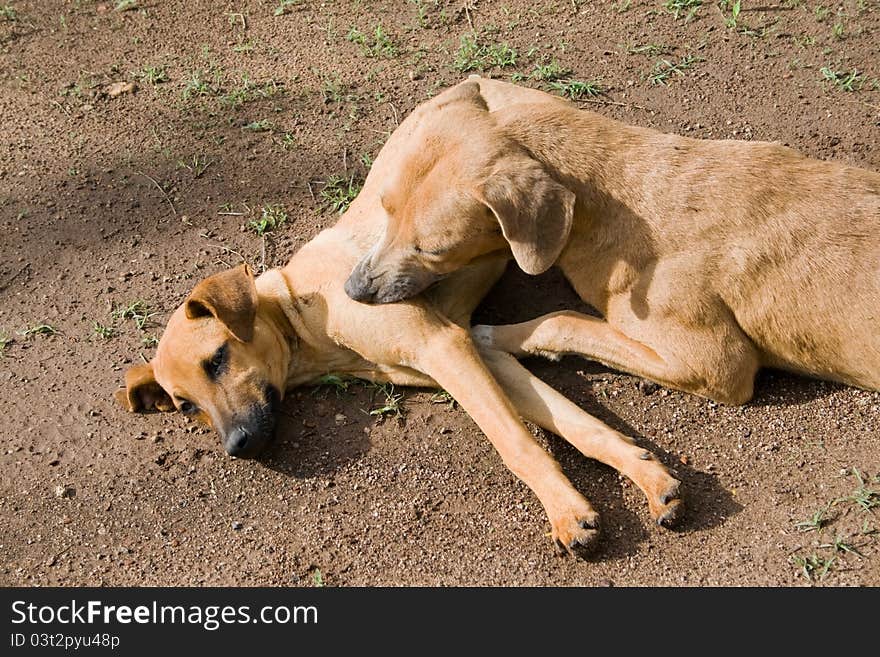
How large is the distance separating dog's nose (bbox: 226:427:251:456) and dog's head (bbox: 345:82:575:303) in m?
0.99

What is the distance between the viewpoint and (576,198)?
5.60 meters

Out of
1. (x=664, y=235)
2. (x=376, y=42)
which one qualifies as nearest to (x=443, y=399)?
(x=664, y=235)

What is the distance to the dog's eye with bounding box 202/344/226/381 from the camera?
604cm

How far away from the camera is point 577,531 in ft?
17.0

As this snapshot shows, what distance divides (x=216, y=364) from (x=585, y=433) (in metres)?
2.15

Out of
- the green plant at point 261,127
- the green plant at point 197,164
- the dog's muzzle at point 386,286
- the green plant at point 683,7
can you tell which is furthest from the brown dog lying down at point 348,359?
the green plant at point 683,7

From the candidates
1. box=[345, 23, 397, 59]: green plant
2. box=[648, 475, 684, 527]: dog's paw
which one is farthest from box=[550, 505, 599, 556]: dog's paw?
box=[345, 23, 397, 59]: green plant

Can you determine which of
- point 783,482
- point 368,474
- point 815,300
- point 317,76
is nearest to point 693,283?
point 815,300

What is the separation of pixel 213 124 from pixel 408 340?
3.26 metres

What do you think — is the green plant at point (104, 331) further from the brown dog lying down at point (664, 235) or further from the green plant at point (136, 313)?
the brown dog lying down at point (664, 235)

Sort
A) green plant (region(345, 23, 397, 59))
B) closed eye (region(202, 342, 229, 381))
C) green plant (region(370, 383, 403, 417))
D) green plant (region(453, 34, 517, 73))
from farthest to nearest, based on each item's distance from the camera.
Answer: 1. green plant (region(345, 23, 397, 59))
2. green plant (region(453, 34, 517, 73))
3. green plant (region(370, 383, 403, 417))
4. closed eye (region(202, 342, 229, 381))

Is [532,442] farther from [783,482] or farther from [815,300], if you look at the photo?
[815,300]

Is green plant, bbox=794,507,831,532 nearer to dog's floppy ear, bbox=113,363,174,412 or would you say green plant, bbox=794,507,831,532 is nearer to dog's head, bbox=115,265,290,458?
dog's head, bbox=115,265,290,458

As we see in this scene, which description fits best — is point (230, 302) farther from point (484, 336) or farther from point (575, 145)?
point (575, 145)
